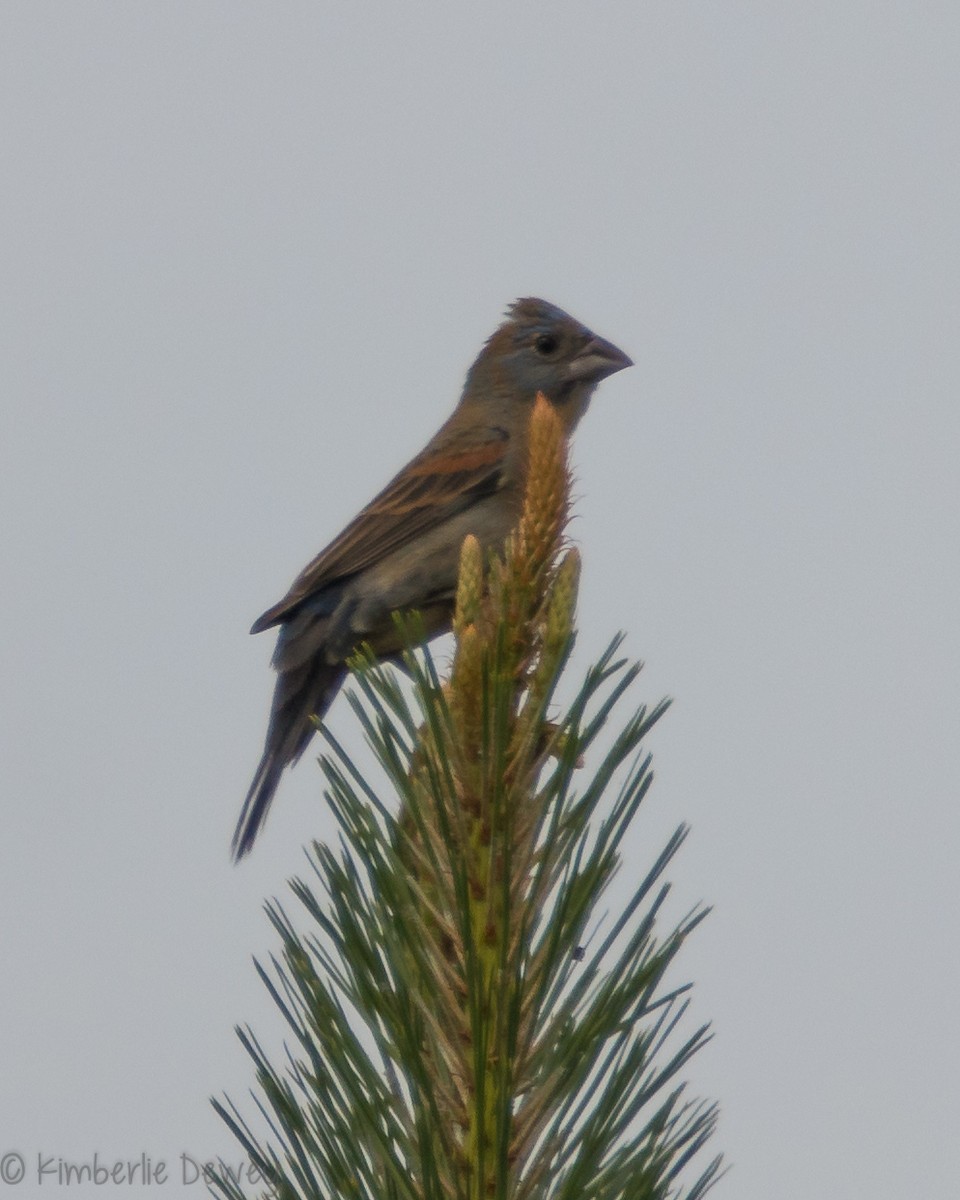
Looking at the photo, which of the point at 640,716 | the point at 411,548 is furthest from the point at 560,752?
the point at 411,548

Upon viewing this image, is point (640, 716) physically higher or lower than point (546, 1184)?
higher

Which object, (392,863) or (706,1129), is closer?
(706,1129)

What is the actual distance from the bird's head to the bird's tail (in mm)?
1749

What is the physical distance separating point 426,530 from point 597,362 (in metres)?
1.15

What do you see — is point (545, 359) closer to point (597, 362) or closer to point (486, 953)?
point (597, 362)

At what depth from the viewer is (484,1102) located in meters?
1.82

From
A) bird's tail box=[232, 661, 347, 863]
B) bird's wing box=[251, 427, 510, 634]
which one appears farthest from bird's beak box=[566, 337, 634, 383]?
bird's tail box=[232, 661, 347, 863]

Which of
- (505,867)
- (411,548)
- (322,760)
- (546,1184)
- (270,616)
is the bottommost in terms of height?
(546,1184)

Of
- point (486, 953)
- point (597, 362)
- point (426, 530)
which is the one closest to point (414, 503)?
point (426, 530)

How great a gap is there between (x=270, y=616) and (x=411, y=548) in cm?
79

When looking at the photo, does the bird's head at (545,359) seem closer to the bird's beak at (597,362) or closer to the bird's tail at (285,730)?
the bird's beak at (597,362)

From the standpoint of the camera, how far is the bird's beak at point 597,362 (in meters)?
7.40

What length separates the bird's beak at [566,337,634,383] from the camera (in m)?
7.40

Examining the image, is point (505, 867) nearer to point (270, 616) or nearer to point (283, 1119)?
point (283, 1119)
